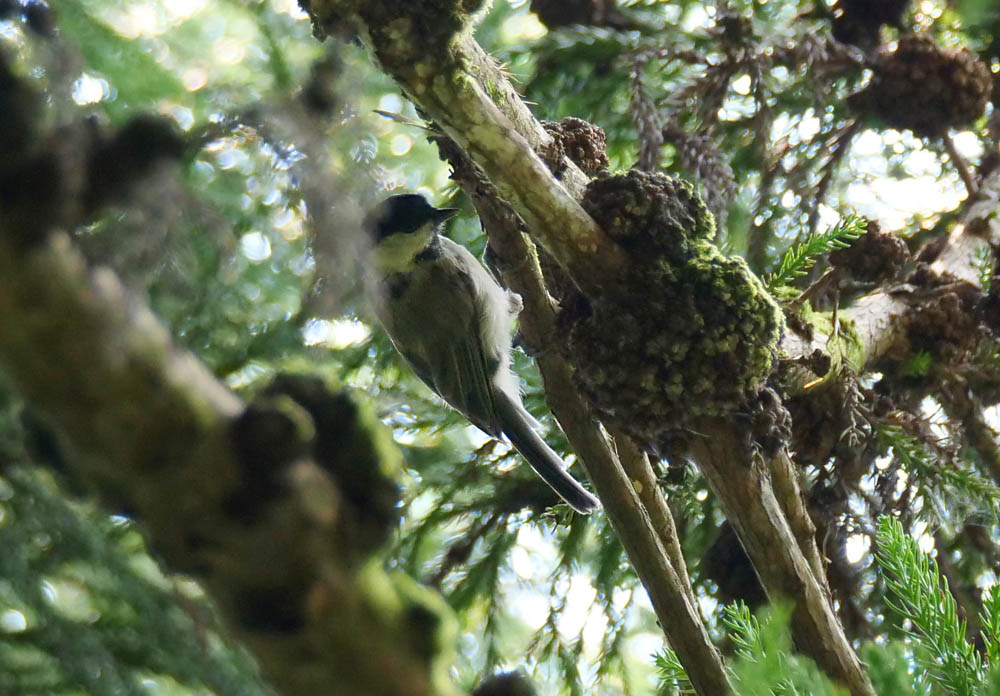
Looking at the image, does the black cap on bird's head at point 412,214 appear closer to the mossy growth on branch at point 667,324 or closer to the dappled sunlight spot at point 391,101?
the dappled sunlight spot at point 391,101

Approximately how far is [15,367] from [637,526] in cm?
145

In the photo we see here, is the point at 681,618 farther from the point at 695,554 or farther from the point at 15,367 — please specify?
the point at 15,367

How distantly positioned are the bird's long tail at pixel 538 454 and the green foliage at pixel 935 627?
1193mm

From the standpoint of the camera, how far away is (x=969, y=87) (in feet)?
9.48

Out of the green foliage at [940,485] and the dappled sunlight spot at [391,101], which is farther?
the dappled sunlight spot at [391,101]

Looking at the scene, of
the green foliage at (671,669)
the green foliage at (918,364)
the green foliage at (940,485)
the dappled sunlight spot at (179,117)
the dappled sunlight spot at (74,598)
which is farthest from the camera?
the green foliage at (918,364)

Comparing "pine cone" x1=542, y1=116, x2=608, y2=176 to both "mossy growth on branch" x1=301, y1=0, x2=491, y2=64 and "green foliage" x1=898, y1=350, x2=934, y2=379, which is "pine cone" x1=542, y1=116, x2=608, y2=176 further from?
"green foliage" x1=898, y1=350, x2=934, y2=379

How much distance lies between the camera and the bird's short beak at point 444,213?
9.54 feet

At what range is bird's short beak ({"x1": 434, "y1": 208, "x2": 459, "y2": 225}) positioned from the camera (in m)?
2.91

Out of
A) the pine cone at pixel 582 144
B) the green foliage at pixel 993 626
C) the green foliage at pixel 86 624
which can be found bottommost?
the green foliage at pixel 993 626

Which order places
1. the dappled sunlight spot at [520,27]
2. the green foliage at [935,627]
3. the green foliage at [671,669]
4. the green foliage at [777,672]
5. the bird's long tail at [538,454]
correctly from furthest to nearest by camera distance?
1. the dappled sunlight spot at [520,27]
2. the bird's long tail at [538,454]
3. the green foliage at [671,669]
4. the green foliage at [935,627]
5. the green foliage at [777,672]

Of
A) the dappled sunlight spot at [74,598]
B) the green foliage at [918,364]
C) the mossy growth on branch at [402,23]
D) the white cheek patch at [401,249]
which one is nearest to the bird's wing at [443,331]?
the white cheek patch at [401,249]

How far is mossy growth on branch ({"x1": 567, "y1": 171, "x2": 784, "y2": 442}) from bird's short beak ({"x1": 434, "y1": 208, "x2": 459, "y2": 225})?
1116mm

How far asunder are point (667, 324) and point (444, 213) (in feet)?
4.33
